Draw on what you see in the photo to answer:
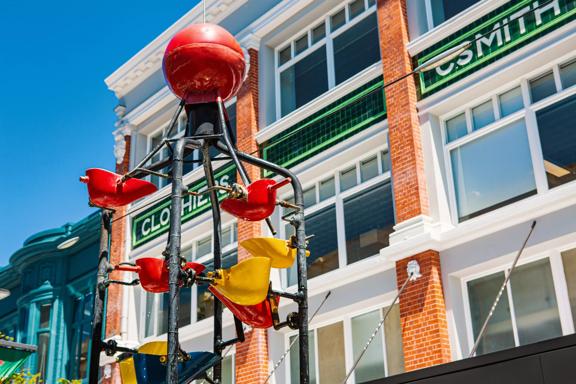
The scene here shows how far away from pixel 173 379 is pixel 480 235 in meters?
7.51

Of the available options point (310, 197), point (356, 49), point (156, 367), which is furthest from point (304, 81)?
point (156, 367)

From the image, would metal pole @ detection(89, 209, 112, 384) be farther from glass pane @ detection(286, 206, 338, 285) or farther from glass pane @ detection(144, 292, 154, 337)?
glass pane @ detection(144, 292, 154, 337)

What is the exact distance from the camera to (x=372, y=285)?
48.4 feet

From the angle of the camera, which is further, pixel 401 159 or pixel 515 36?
pixel 401 159

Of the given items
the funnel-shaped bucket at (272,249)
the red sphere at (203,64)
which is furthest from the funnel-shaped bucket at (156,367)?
the red sphere at (203,64)

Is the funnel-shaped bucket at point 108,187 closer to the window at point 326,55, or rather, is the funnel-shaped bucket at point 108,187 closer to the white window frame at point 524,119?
the white window frame at point 524,119

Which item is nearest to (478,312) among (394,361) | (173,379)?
(394,361)

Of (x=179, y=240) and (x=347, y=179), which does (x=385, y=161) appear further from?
(x=179, y=240)

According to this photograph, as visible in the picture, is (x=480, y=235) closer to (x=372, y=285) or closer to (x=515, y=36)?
(x=372, y=285)

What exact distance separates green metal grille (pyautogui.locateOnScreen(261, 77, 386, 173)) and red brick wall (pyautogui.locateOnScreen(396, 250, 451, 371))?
11.3 ft

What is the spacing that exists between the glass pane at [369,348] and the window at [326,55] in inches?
205

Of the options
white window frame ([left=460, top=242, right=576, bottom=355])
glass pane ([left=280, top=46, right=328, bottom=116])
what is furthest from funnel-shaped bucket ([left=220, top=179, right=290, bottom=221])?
glass pane ([left=280, top=46, right=328, bottom=116])

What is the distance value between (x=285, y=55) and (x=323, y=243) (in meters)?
5.28

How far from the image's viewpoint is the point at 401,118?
49.0ft
